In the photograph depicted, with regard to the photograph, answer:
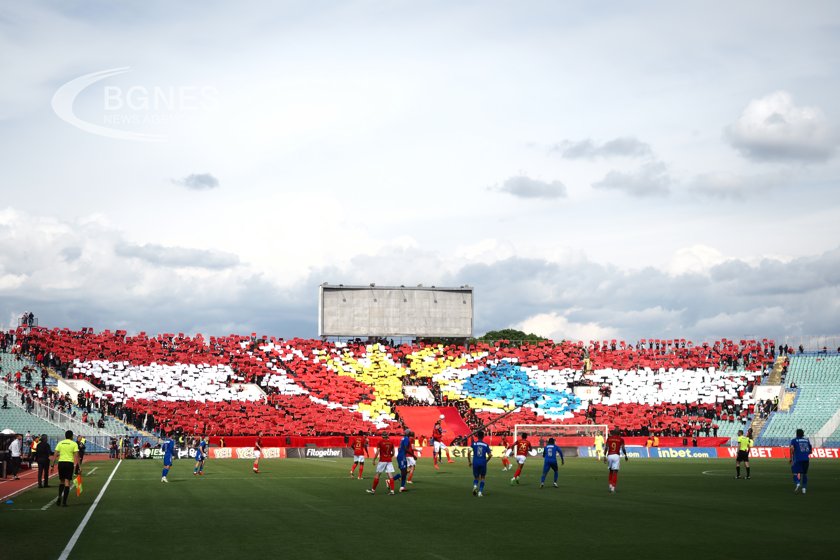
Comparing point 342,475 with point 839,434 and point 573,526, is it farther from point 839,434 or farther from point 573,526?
point 839,434

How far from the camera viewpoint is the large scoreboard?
93500mm

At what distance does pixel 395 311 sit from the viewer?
9444 centimetres

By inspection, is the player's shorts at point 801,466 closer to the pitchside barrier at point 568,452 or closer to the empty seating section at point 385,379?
the pitchside barrier at point 568,452

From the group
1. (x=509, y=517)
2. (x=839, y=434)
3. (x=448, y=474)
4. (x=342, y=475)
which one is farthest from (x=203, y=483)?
(x=839, y=434)

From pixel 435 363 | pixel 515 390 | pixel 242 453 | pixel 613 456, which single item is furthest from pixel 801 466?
pixel 435 363

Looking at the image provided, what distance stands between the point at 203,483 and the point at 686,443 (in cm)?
4683

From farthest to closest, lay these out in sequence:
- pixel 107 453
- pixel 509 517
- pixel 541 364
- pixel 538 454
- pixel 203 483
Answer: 1. pixel 541 364
2. pixel 538 454
3. pixel 107 453
4. pixel 203 483
5. pixel 509 517

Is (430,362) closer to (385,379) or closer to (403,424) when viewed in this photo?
(385,379)

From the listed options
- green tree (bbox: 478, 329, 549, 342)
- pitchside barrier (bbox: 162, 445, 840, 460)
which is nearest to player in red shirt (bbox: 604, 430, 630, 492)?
pitchside barrier (bbox: 162, 445, 840, 460)

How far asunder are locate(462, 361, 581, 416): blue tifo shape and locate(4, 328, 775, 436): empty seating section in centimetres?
15

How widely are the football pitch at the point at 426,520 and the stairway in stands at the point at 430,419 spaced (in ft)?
127

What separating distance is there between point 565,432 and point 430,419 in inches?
482

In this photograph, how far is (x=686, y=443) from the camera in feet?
242

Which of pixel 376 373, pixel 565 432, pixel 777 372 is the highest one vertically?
pixel 777 372
